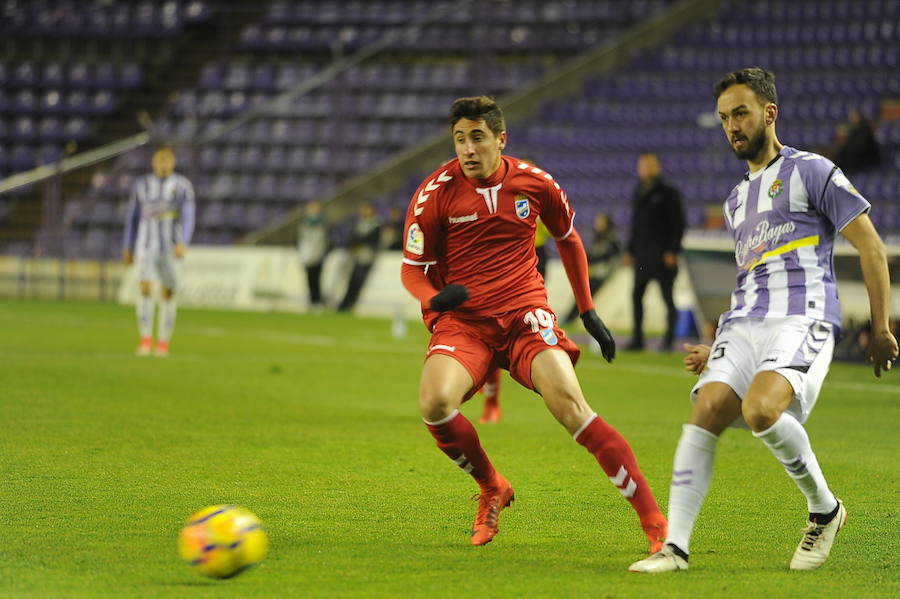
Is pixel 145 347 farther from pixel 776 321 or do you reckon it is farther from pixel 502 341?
pixel 776 321

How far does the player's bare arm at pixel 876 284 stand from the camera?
497cm

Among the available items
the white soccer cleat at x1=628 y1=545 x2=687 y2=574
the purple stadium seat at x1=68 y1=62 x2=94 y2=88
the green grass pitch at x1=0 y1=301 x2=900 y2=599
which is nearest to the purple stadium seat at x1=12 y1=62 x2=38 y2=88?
the purple stadium seat at x1=68 y1=62 x2=94 y2=88

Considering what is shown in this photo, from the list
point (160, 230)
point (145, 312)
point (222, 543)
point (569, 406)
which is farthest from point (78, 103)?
point (222, 543)

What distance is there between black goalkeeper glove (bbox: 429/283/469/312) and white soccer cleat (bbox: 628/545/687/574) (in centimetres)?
129

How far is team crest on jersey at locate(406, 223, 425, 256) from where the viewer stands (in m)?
5.94

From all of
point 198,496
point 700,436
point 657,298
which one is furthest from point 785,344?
point 657,298

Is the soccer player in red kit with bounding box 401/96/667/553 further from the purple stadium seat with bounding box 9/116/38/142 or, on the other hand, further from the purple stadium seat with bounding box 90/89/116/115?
the purple stadium seat with bounding box 9/116/38/142

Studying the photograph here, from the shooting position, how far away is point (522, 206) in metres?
5.98

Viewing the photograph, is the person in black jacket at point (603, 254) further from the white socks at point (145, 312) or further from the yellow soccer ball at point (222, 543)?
the yellow soccer ball at point (222, 543)

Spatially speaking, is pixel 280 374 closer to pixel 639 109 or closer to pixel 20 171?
pixel 639 109

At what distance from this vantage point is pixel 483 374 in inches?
230

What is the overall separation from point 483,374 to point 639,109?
23222 millimetres

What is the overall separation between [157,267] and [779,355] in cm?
1128

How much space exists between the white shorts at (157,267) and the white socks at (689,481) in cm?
1099
